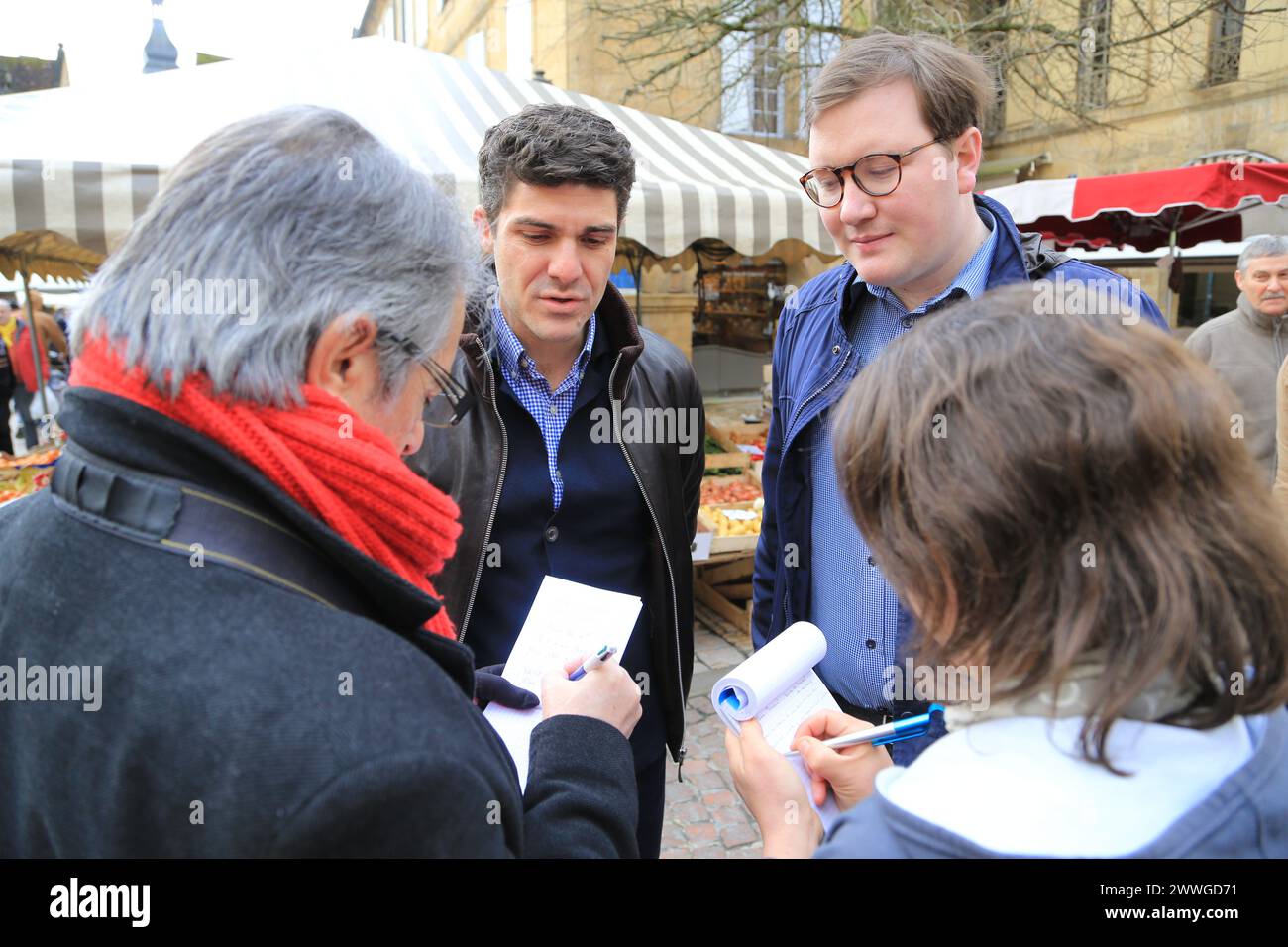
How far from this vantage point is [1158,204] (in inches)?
238

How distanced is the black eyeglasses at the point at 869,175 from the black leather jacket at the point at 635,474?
58 cm

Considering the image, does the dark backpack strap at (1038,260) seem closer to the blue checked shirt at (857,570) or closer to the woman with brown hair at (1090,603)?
the blue checked shirt at (857,570)

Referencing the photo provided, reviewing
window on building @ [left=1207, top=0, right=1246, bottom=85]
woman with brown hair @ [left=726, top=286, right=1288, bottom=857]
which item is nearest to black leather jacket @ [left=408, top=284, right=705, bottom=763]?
woman with brown hair @ [left=726, top=286, right=1288, bottom=857]

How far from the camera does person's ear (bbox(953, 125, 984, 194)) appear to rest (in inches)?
70.2

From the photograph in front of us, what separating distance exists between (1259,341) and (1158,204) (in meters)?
1.77

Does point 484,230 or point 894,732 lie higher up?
point 484,230

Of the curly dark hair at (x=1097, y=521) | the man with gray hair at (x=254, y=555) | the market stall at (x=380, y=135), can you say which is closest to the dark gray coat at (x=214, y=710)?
the man with gray hair at (x=254, y=555)

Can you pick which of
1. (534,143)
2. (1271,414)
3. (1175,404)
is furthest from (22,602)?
(1271,414)

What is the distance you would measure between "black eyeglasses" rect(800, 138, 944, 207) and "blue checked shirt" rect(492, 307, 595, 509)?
29.4 inches

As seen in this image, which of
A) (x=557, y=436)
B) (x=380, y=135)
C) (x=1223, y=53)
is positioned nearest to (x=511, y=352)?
(x=557, y=436)

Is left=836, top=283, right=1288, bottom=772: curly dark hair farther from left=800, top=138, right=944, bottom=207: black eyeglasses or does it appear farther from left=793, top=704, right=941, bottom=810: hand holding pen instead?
left=800, top=138, right=944, bottom=207: black eyeglasses

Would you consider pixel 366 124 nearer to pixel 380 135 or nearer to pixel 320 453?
pixel 380 135

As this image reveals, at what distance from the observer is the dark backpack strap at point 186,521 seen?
82 cm

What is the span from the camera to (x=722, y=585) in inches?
223
